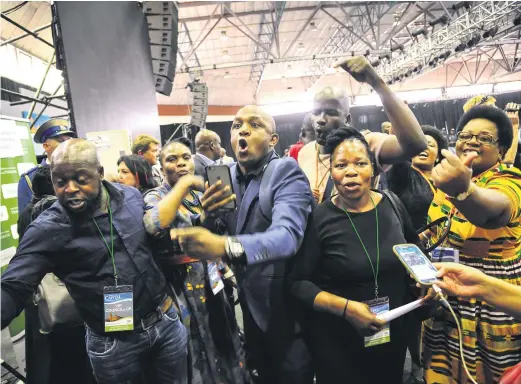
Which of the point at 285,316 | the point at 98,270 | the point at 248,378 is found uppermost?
the point at 98,270

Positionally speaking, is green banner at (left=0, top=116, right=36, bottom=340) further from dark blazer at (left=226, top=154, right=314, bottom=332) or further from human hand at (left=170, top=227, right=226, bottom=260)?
human hand at (left=170, top=227, right=226, bottom=260)

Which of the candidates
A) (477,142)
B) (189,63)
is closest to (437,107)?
(189,63)

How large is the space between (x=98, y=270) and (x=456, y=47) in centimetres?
1051

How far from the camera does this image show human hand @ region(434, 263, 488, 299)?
991mm

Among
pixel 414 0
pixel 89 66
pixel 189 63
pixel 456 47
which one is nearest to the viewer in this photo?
pixel 89 66

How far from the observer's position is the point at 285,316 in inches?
55.1

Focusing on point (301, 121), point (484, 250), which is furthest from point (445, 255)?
point (301, 121)

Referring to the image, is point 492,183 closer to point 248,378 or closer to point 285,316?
point 285,316

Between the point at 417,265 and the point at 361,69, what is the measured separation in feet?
2.42

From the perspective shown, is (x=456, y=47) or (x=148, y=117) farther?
(x=456, y=47)

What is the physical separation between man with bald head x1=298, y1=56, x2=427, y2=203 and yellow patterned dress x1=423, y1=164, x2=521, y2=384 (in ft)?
1.18

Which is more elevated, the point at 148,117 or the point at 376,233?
the point at 148,117

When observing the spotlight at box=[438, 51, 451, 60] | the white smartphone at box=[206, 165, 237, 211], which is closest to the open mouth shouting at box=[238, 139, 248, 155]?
the white smartphone at box=[206, 165, 237, 211]

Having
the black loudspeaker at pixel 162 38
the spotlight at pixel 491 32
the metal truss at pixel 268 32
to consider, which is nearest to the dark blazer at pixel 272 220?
the black loudspeaker at pixel 162 38
